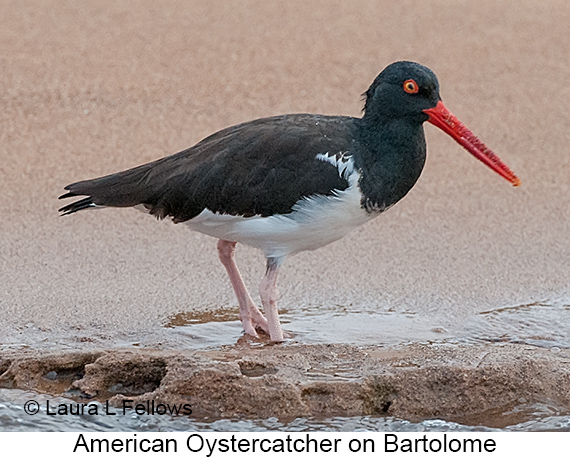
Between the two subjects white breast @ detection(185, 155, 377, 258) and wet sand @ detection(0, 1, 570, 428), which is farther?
wet sand @ detection(0, 1, 570, 428)

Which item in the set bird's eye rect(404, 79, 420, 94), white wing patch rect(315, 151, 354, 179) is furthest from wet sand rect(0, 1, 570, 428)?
bird's eye rect(404, 79, 420, 94)

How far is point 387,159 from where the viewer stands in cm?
520

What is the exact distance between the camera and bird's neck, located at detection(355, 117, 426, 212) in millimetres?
5156

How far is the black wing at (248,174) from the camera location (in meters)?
5.16

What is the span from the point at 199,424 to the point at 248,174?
143 centimetres

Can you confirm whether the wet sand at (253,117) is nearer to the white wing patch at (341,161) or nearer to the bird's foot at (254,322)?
the bird's foot at (254,322)

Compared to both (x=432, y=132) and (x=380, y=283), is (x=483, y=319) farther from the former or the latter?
(x=432, y=132)

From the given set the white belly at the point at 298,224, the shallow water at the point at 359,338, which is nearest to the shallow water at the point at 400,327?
the shallow water at the point at 359,338

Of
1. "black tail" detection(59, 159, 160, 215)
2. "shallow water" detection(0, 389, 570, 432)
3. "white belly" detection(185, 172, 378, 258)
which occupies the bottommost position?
"shallow water" detection(0, 389, 570, 432)

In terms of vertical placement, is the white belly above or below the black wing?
below

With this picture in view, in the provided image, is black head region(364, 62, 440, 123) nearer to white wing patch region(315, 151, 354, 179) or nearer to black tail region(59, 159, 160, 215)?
white wing patch region(315, 151, 354, 179)

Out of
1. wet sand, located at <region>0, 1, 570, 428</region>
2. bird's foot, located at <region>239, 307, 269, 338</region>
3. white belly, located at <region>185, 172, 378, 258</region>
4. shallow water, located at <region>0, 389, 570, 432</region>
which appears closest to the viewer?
shallow water, located at <region>0, 389, 570, 432</region>

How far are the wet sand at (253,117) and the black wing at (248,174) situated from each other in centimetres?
69

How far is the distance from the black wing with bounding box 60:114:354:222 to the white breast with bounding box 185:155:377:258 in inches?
1.4
